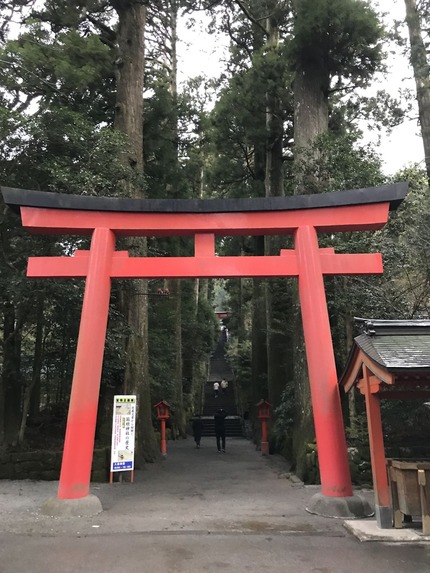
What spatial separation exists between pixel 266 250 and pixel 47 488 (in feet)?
34.4

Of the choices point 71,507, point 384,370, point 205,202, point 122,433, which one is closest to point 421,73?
point 205,202

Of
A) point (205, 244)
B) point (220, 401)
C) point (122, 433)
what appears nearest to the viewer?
point (205, 244)

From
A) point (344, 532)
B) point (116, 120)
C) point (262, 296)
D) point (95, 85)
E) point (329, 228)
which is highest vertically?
→ point (95, 85)

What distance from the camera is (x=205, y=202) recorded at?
25.3 feet

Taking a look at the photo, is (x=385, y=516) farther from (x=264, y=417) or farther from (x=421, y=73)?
(x=421, y=73)

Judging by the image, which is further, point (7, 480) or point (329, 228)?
point (7, 480)

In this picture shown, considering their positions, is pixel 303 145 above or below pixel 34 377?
above

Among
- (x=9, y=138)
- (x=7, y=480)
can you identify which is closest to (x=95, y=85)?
(x=9, y=138)

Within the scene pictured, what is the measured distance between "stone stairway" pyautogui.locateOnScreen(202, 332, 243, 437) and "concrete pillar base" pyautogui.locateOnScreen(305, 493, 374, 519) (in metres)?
16.3

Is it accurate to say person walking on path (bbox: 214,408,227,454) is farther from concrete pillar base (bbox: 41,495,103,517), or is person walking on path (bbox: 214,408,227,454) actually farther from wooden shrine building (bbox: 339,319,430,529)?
wooden shrine building (bbox: 339,319,430,529)

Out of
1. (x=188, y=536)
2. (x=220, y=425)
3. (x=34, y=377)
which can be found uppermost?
(x=34, y=377)

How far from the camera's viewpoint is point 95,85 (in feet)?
39.7

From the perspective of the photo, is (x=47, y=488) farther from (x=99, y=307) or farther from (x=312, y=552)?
(x=312, y=552)

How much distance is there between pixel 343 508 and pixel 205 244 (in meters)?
4.55
